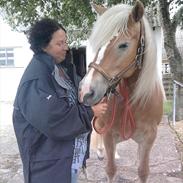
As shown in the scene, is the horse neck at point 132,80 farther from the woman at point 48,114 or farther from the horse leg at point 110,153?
the woman at point 48,114

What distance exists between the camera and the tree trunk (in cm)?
790

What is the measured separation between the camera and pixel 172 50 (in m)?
8.21

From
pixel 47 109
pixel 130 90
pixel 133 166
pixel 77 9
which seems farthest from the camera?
pixel 77 9

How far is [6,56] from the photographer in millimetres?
16578

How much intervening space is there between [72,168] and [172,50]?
6.27 metres

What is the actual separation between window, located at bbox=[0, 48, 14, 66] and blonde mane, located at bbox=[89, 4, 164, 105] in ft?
→ 45.7

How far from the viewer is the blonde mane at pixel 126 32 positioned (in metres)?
2.63

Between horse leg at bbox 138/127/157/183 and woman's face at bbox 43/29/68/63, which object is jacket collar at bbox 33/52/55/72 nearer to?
woman's face at bbox 43/29/68/63

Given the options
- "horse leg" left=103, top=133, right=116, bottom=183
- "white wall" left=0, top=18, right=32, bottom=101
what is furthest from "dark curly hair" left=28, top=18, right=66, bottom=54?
"white wall" left=0, top=18, right=32, bottom=101

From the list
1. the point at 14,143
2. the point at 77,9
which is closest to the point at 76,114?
the point at 14,143

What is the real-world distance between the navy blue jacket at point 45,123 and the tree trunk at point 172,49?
6.01 meters

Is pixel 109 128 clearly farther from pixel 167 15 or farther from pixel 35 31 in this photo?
pixel 167 15

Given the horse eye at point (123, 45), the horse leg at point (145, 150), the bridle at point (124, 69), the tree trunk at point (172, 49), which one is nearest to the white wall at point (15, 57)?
the tree trunk at point (172, 49)

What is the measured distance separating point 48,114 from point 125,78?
1.13 m
